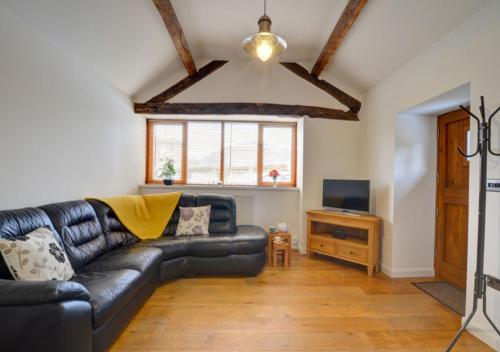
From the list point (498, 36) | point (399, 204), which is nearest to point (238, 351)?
point (399, 204)

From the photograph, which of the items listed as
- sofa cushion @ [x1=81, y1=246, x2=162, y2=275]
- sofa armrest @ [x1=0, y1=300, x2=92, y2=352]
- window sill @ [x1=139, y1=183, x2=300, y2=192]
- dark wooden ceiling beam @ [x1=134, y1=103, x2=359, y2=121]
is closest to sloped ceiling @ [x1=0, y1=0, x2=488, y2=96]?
dark wooden ceiling beam @ [x1=134, y1=103, x2=359, y2=121]

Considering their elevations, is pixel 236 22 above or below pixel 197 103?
above

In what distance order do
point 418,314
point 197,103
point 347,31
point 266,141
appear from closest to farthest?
1. point 418,314
2. point 347,31
3. point 197,103
4. point 266,141

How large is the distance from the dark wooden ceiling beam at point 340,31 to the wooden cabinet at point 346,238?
225cm

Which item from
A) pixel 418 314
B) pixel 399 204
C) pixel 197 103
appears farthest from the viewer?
pixel 197 103

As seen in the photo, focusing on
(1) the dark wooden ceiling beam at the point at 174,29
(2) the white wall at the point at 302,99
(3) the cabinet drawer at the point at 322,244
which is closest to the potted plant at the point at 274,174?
(2) the white wall at the point at 302,99

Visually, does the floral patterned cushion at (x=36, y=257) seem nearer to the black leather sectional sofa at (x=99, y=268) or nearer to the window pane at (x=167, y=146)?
the black leather sectional sofa at (x=99, y=268)

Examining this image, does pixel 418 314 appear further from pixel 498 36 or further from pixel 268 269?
pixel 498 36

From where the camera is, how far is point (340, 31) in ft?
8.84

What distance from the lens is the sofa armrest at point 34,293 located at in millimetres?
1138

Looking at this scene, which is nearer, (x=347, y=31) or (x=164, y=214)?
(x=347, y=31)

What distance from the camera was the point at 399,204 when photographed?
117 inches

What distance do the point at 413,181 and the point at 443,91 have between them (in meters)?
1.17

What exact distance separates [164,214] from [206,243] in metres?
0.79
